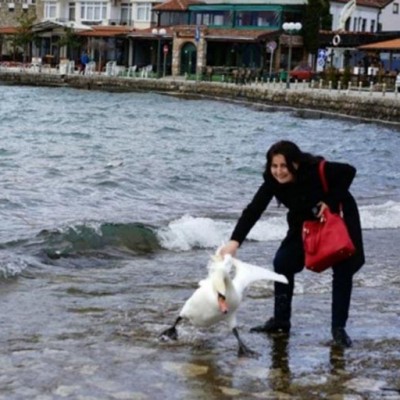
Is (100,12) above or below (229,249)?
above

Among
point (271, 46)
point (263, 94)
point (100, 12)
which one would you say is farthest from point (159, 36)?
point (263, 94)

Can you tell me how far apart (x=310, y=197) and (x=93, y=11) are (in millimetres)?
81896

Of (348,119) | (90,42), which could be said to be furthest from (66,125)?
(90,42)

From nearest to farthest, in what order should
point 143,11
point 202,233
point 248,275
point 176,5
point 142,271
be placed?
point 248,275 < point 142,271 < point 202,233 < point 176,5 < point 143,11

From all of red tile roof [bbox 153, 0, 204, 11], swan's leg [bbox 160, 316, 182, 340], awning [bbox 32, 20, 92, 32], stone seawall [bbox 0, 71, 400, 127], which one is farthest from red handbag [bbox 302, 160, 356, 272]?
awning [bbox 32, 20, 92, 32]

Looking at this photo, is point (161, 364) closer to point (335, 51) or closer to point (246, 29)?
point (335, 51)

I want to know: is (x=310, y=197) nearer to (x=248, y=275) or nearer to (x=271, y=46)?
(x=248, y=275)

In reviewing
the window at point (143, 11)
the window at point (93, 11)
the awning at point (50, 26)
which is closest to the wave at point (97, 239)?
the awning at point (50, 26)

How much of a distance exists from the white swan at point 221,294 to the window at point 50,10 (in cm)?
8552

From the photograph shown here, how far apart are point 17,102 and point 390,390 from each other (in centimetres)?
4880

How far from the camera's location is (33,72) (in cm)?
7250

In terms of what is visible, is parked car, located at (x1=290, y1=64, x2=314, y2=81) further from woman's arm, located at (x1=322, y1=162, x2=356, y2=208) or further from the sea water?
woman's arm, located at (x1=322, y1=162, x2=356, y2=208)

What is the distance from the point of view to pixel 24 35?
8162 centimetres

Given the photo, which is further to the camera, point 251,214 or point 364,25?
point 364,25
